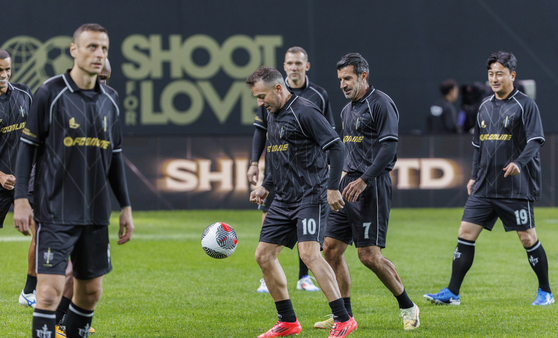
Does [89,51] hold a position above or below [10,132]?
above

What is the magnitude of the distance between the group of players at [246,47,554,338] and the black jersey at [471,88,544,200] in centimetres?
1

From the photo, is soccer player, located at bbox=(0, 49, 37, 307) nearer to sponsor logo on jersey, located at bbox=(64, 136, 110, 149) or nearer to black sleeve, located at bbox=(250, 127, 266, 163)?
black sleeve, located at bbox=(250, 127, 266, 163)

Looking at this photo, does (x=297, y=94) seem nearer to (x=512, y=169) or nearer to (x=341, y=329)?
(x=512, y=169)

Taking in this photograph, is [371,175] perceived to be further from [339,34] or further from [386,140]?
[339,34]

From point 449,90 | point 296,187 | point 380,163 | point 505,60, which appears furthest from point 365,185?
point 449,90

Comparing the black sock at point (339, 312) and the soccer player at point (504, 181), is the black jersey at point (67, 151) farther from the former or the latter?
the soccer player at point (504, 181)

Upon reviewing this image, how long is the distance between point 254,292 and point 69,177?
3.78m

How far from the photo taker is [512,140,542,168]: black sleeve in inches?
259

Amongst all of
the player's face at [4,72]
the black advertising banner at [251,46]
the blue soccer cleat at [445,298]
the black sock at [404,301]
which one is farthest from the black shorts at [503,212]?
the black advertising banner at [251,46]

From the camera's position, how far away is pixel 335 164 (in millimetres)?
5297

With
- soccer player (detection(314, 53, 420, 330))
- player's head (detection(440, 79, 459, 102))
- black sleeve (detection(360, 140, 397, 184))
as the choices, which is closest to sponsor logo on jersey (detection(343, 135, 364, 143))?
soccer player (detection(314, 53, 420, 330))

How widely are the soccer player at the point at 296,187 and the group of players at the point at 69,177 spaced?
153cm

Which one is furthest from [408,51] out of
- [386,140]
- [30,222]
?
[30,222]

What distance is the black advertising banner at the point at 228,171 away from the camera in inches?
671
